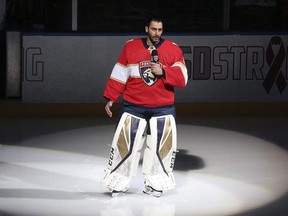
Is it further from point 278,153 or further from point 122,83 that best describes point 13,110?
point 122,83

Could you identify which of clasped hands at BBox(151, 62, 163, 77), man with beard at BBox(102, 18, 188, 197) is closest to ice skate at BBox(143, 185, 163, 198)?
man with beard at BBox(102, 18, 188, 197)

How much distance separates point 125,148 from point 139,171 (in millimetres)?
1205

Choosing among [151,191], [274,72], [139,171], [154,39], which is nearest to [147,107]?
[154,39]

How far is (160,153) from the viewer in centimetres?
729

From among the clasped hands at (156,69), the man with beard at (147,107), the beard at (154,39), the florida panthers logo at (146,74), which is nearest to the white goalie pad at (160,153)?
the man with beard at (147,107)

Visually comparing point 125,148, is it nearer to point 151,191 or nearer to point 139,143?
point 139,143

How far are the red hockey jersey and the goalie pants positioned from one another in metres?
0.09

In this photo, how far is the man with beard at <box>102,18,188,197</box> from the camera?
7.12 m

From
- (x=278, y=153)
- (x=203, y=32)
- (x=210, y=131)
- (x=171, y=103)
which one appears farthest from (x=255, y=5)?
(x=171, y=103)

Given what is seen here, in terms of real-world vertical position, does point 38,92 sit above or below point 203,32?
below

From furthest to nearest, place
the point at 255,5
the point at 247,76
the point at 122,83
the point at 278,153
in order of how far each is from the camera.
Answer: the point at 255,5
the point at 247,76
the point at 278,153
the point at 122,83

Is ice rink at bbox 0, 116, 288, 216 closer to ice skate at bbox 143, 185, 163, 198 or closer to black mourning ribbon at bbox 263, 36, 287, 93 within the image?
ice skate at bbox 143, 185, 163, 198

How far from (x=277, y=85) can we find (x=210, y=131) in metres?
1.40

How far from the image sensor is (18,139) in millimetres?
9852
